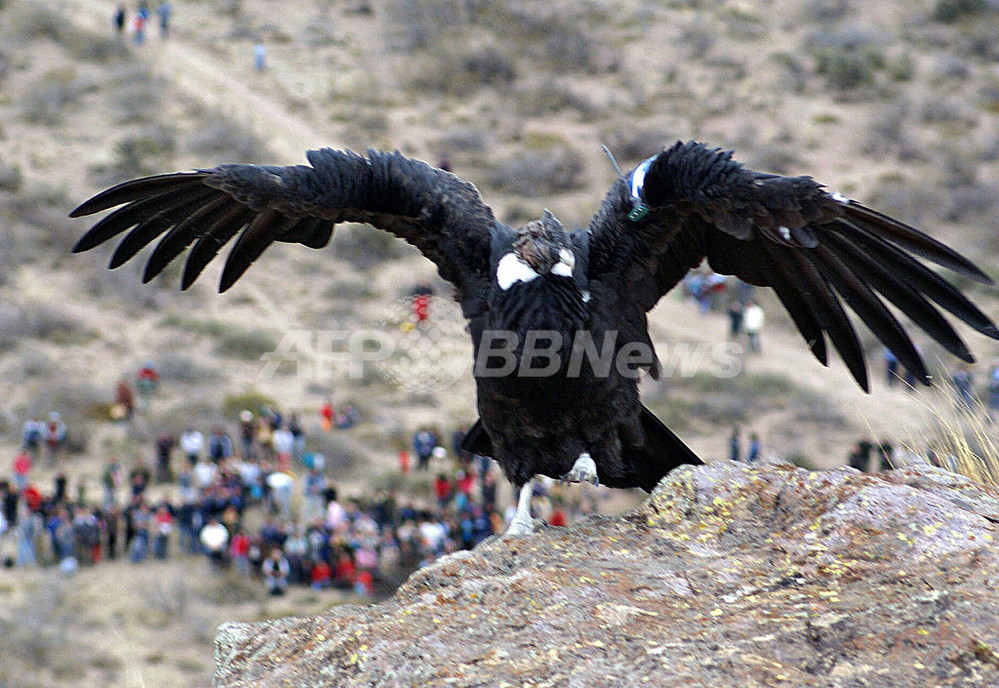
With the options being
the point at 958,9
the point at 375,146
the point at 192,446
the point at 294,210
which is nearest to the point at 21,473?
the point at 192,446

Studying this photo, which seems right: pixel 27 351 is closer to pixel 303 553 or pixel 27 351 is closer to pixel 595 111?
pixel 303 553

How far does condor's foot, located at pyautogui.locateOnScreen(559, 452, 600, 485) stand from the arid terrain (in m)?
12.5

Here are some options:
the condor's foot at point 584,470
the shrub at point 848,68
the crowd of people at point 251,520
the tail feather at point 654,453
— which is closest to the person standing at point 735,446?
the crowd of people at point 251,520

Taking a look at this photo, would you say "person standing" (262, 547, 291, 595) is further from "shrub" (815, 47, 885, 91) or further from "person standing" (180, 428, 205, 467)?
"shrub" (815, 47, 885, 91)

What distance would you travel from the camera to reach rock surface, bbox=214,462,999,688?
4.45 metres

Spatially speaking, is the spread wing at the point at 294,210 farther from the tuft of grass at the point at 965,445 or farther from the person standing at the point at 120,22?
the person standing at the point at 120,22

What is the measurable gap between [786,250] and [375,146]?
37253 mm

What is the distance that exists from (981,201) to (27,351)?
1222 inches

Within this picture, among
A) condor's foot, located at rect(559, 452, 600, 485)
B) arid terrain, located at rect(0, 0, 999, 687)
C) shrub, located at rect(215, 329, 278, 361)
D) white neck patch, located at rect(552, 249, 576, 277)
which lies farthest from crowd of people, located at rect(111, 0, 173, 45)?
condor's foot, located at rect(559, 452, 600, 485)

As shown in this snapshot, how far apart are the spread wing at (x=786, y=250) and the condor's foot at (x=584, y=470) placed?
1.00m

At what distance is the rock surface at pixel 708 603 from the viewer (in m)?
4.45

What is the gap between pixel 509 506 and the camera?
78.4 ft

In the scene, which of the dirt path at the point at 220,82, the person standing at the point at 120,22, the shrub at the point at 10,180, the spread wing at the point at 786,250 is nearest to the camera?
the spread wing at the point at 786,250

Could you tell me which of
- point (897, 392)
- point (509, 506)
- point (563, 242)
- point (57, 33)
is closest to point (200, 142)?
point (57, 33)
